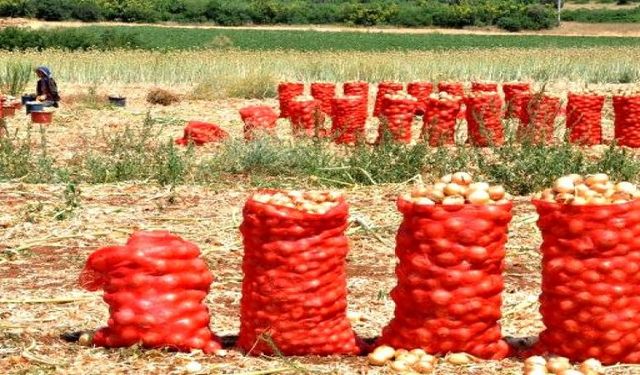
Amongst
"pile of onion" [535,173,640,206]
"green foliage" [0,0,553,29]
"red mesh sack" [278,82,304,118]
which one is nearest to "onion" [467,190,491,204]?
"pile of onion" [535,173,640,206]

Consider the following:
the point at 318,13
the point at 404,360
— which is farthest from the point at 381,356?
the point at 318,13

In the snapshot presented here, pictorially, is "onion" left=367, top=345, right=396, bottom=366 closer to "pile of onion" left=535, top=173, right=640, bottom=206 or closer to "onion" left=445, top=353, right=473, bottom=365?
"onion" left=445, top=353, right=473, bottom=365

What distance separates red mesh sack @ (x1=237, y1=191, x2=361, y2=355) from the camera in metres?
5.38

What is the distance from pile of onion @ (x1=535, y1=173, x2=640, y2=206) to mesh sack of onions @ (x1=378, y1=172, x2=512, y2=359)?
0.86ft

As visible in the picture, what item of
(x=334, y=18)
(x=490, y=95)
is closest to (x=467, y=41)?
(x=334, y=18)

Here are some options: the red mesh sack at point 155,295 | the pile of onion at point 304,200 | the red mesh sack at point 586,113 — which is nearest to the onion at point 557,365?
the pile of onion at point 304,200

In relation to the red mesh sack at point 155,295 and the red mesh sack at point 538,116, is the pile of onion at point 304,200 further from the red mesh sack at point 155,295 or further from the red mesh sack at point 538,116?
the red mesh sack at point 538,116

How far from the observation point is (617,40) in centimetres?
5403

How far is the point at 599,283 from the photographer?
5191 mm

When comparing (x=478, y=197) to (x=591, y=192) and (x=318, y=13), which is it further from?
(x=318, y=13)

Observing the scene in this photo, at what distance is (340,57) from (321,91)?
10343 mm

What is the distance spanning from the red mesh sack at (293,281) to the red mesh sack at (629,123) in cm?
1015

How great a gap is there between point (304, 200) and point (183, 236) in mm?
2964

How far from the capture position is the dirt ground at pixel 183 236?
17.6 ft
